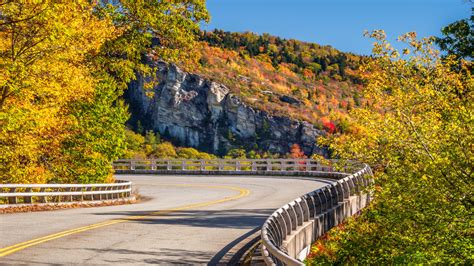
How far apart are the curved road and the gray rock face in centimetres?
6220

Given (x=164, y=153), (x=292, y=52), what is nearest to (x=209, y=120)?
(x=164, y=153)

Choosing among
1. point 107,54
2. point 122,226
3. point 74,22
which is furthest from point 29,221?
point 107,54

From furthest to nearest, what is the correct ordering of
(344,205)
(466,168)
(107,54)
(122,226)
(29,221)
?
(107,54), (344,205), (29,221), (122,226), (466,168)

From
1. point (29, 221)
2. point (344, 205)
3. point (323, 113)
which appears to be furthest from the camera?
point (323, 113)

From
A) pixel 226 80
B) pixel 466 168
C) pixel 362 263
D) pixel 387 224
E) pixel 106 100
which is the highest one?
pixel 226 80

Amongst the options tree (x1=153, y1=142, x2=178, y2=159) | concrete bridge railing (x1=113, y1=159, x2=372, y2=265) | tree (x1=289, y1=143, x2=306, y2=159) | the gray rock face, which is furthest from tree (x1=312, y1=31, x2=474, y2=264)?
the gray rock face

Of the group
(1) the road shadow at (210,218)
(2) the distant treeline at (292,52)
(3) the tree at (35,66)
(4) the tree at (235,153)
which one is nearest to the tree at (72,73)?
(3) the tree at (35,66)

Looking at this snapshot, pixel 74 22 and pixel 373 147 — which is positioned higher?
pixel 74 22

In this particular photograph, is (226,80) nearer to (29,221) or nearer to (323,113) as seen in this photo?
(323,113)

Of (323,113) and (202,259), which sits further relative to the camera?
(323,113)

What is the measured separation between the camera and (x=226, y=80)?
100938 millimetres

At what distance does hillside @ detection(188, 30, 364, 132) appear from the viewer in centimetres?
9662

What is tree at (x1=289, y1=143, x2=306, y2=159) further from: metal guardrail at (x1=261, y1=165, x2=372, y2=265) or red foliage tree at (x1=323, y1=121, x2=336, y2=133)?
metal guardrail at (x1=261, y1=165, x2=372, y2=265)

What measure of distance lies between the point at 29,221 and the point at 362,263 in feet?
29.1
